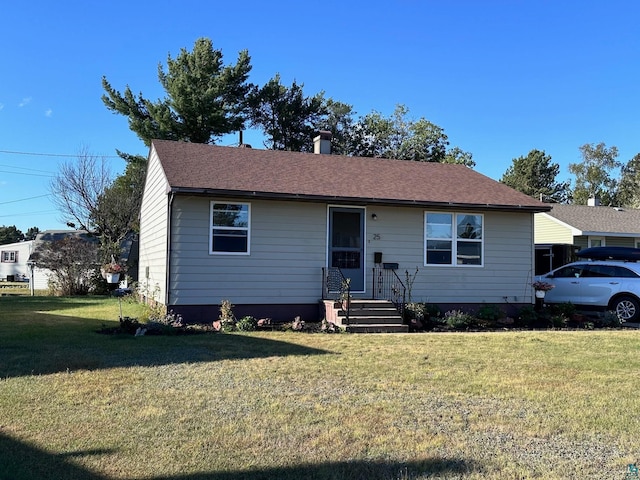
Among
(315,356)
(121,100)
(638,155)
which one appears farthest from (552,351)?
(638,155)

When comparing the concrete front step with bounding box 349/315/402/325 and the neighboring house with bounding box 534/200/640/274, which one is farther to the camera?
the neighboring house with bounding box 534/200/640/274

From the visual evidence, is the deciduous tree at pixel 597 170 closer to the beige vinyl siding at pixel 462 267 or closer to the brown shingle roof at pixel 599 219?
the brown shingle roof at pixel 599 219

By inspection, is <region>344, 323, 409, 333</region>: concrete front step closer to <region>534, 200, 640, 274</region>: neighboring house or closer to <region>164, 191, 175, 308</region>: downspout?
<region>164, 191, 175, 308</region>: downspout

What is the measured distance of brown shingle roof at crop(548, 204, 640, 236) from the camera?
23.1 m

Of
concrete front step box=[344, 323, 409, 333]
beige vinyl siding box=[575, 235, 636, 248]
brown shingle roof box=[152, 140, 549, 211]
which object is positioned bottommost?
concrete front step box=[344, 323, 409, 333]

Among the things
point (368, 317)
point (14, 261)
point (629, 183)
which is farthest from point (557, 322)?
point (14, 261)

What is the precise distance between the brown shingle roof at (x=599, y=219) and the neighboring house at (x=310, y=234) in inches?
421

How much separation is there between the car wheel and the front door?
6.56 m

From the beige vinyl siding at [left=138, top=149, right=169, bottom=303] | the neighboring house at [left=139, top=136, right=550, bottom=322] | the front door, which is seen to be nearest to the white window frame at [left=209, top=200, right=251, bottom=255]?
the neighboring house at [left=139, top=136, right=550, bottom=322]

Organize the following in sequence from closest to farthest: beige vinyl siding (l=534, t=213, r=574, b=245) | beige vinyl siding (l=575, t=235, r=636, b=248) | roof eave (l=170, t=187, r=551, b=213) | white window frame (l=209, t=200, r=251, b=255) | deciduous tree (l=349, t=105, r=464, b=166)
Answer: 1. roof eave (l=170, t=187, r=551, b=213)
2. white window frame (l=209, t=200, r=251, b=255)
3. beige vinyl siding (l=534, t=213, r=574, b=245)
4. beige vinyl siding (l=575, t=235, r=636, b=248)
5. deciduous tree (l=349, t=105, r=464, b=166)

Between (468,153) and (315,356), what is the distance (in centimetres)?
3485

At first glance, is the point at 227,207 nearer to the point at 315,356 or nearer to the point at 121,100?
the point at 315,356

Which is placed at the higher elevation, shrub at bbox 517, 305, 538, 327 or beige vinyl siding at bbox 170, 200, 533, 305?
beige vinyl siding at bbox 170, 200, 533, 305

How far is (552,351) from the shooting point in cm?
836
